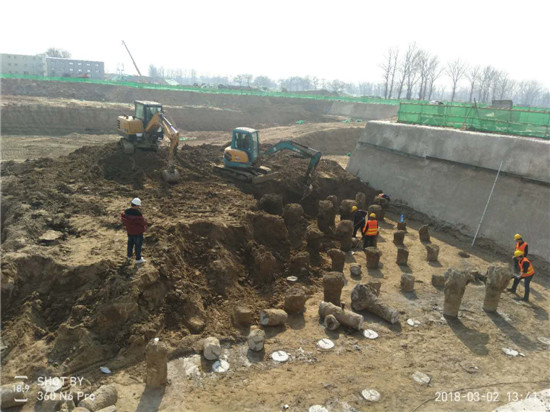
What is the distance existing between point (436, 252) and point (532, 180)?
463 centimetres

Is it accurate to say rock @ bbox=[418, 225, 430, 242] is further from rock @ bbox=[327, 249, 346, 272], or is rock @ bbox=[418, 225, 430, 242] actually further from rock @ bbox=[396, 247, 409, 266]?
rock @ bbox=[327, 249, 346, 272]

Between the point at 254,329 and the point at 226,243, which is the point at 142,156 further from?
the point at 254,329

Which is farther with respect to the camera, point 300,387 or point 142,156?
point 142,156

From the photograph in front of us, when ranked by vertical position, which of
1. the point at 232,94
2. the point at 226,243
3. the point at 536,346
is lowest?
the point at 536,346

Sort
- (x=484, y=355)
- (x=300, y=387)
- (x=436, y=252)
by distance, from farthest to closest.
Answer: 1. (x=436, y=252)
2. (x=484, y=355)
3. (x=300, y=387)

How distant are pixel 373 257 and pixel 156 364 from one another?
7115 millimetres

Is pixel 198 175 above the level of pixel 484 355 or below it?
above

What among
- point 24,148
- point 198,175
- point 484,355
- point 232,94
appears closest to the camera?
point 484,355

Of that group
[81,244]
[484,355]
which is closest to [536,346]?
[484,355]

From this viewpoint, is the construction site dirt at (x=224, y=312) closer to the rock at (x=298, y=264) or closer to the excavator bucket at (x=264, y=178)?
the rock at (x=298, y=264)

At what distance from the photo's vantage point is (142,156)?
52.9 ft

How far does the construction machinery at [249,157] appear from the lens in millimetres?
15234

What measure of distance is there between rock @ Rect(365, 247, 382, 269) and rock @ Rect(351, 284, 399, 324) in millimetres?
2407

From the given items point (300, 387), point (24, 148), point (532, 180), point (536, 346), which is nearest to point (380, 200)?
point (532, 180)
